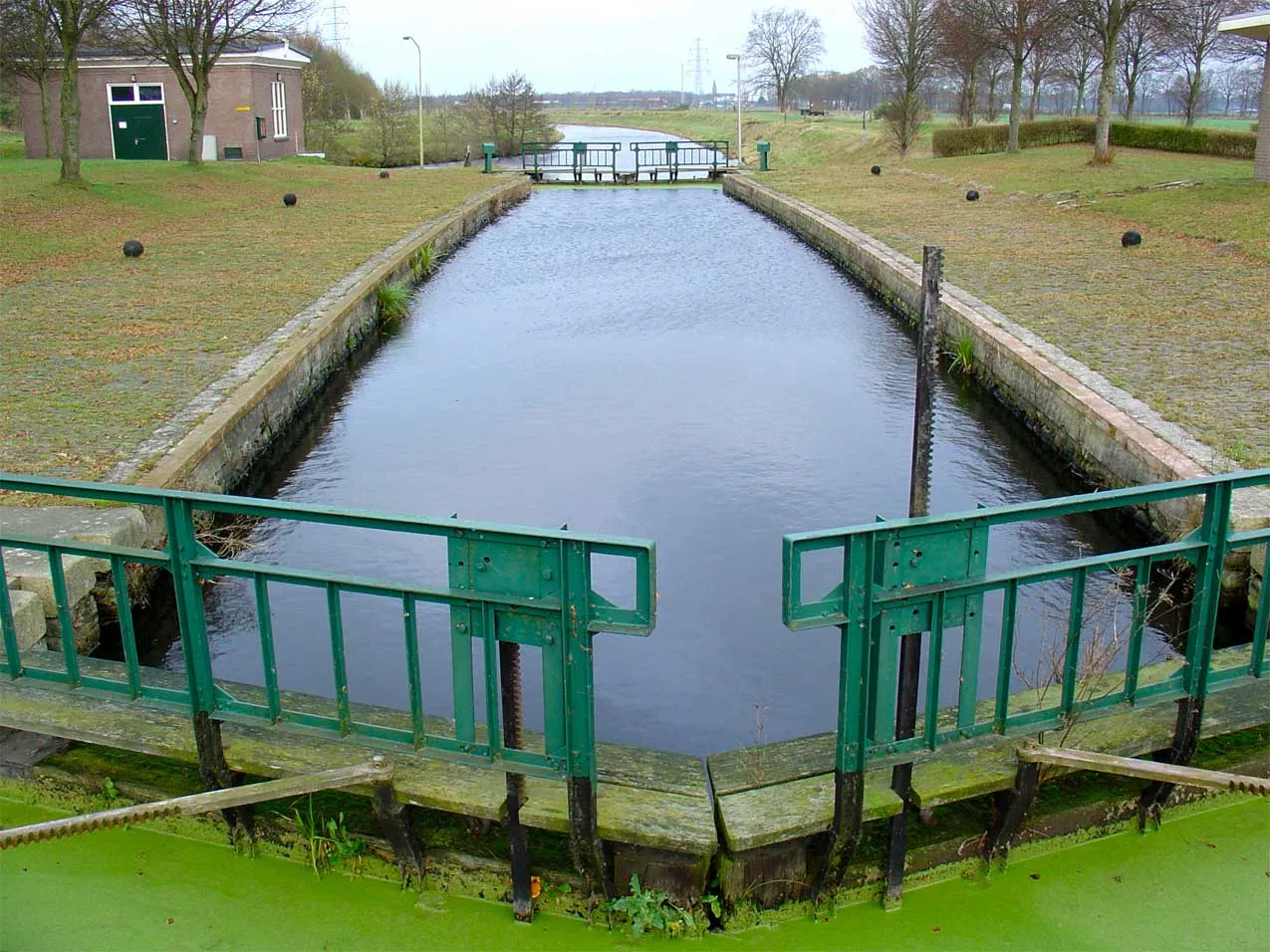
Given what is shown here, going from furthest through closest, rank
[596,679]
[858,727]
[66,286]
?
[66,286] → [596,679] → [858,727]

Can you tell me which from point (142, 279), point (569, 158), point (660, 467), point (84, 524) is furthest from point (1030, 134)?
point (84, 524)

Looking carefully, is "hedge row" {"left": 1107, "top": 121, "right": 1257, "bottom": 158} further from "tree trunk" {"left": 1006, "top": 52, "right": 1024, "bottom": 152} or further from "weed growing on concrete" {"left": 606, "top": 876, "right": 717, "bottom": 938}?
"weed growing on concrete" {"left": 606, "top": 876, "right": 717, "bottom": 938}

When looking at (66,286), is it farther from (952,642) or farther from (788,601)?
(788,601)

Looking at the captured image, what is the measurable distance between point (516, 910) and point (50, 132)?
1597 inches

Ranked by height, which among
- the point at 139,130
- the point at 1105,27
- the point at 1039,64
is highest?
the point at 1039,64

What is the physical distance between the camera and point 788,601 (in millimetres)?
3324

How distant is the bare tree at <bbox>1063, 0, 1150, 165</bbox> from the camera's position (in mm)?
28406

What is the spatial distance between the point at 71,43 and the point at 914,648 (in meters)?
23.3

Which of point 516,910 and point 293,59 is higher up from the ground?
point 293,59

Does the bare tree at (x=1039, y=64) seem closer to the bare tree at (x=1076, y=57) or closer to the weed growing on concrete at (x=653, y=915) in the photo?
the bare tree at (x=1076, y=57)

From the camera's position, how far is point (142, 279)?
15.4 metres

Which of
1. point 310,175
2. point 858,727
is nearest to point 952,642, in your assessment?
point 858,727

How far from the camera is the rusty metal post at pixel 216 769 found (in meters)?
3.97

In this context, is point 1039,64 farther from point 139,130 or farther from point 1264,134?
point 139,130
